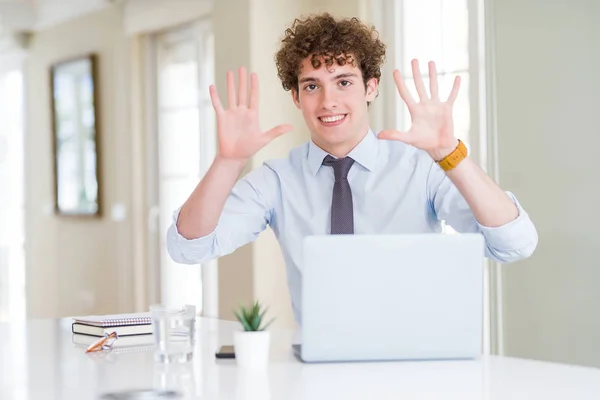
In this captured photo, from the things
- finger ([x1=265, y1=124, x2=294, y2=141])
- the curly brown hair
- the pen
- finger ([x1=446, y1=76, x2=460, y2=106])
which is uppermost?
the curly brown hair

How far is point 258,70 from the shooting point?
4.78 metres

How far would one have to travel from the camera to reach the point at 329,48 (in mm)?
2578

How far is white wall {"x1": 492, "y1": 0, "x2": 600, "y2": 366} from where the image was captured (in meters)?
3.51

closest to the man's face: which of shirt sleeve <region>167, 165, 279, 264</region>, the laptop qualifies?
shirt sleeve <region>167, 165, 279, 264</region>

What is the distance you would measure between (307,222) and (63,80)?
4819 mm

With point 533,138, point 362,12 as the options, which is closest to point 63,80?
point 362,12

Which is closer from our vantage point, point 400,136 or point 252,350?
point 252,350

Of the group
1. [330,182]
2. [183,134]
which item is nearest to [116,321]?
[330,182]

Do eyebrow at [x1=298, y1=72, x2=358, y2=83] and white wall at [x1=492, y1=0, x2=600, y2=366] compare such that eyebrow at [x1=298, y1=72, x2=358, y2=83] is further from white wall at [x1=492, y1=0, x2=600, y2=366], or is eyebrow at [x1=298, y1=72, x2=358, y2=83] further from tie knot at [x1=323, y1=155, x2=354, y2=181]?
white wall at [x1=492, y1=0, x2=600, y2=366]

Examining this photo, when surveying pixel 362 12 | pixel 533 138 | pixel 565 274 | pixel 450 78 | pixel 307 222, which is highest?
pixel 362 12

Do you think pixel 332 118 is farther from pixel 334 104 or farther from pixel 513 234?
pixel 513 234

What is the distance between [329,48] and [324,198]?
0.42m

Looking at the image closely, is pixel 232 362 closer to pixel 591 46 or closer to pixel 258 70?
pixel 591 46

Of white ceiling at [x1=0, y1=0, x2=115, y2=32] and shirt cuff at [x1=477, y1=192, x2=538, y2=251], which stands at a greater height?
white ceiling at [x1=0, y1=0, x2=115, y2=32]
